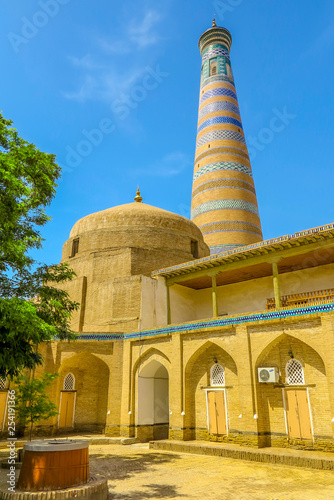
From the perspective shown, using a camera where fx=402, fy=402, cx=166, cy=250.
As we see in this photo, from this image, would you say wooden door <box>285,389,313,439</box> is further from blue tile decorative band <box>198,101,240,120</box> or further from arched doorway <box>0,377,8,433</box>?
blue tile decorative band <box>198,101,240,120</box>

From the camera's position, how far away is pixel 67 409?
14.8 metres

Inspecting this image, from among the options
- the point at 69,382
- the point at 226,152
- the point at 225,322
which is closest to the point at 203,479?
the point at 225,322

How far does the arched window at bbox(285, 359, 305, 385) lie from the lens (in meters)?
10.8

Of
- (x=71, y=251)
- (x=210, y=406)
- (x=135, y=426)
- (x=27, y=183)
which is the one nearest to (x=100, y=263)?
(x=71, y=251)

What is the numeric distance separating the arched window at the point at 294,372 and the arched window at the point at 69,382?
8.27 meters

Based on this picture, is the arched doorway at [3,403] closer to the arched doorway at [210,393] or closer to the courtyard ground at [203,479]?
the courtyard ground at [203,479]

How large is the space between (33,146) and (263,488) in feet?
25.2

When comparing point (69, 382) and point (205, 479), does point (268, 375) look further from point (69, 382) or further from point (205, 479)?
point (69, 382)

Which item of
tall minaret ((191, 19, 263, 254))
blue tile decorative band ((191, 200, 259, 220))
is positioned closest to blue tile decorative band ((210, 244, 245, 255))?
tall minaret ((191, 19, 263, 254))

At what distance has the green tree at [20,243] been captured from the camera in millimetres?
6832

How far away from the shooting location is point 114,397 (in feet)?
47.3

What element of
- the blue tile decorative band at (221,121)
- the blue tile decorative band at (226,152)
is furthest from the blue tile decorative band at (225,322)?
the blue tile decorative band at (221,121)

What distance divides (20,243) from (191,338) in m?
7.18

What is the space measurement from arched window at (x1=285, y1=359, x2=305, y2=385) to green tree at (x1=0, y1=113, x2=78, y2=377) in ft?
21.1
